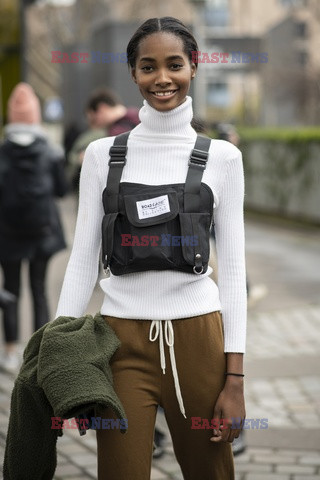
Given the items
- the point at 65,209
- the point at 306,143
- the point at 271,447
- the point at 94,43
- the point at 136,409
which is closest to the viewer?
the point at 136,409

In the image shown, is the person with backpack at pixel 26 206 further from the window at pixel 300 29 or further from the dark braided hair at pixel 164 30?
the window at pixel 300 29

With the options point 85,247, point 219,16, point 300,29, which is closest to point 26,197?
point 85,247

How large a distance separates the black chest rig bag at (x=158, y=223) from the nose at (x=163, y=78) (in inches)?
8.8

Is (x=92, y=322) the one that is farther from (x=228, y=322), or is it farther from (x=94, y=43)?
(x=94, y=43)

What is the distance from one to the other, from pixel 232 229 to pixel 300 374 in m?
4.01

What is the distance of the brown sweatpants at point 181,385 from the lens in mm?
2826

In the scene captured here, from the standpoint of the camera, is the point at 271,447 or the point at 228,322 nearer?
the point at 228,322

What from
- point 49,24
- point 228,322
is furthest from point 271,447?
point 49,24

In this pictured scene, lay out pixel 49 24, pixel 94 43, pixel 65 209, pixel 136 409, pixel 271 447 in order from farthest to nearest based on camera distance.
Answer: pixel 49 24, pixel 94 43, pixel 65 209, pixel 271 447, pixel 136 409

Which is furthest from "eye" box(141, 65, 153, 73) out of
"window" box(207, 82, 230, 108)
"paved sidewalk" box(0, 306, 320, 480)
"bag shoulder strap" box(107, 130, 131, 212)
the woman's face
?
"window" box(207, 82, 230, 108)

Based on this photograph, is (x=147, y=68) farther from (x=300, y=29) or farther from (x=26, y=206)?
(x=300, y=29)

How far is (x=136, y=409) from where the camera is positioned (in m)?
2.82

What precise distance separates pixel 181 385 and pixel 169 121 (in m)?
0.80

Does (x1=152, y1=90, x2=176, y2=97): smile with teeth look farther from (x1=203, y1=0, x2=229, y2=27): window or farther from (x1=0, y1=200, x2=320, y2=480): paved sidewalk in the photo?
(x1=203, y1=0, x2=229, y2=27): window
